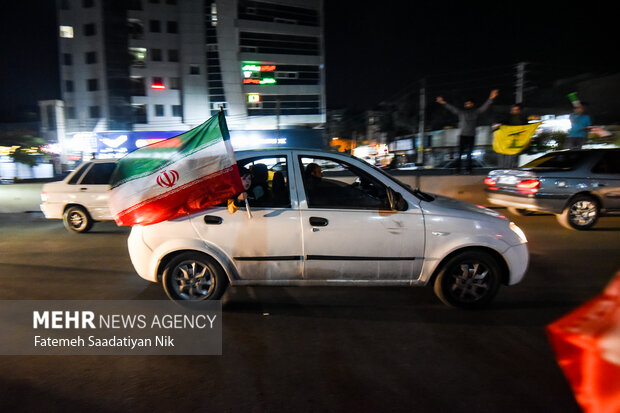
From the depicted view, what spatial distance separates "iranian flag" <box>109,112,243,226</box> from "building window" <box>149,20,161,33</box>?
49.9 m

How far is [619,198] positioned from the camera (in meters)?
7.84

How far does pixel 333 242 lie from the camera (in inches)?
163

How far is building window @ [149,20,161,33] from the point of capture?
46.9 meters

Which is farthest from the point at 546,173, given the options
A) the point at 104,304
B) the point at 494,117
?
the point at 494,117

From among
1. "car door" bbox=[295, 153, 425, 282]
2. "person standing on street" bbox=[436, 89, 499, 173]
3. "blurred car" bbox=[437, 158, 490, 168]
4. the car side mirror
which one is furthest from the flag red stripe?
"blurred car" bbox=[437, 158, 490, 168]

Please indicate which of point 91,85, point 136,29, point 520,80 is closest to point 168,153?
point 520,80

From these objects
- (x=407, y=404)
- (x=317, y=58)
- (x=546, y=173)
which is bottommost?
(x=407, y=404)

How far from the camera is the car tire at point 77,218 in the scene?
8930 millimetres

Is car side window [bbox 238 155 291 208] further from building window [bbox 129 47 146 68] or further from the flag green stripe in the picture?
building window [bbox 129 47 146 68]

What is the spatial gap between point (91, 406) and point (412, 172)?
11081 millimetres

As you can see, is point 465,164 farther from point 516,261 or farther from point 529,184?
point 516,261

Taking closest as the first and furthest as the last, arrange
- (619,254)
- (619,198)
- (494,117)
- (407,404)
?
(407,404), (619,254), (619,198), (494,117)

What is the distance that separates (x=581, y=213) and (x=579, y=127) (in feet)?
10.6

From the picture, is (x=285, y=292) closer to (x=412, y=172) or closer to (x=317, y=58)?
(x=412, y=172)
